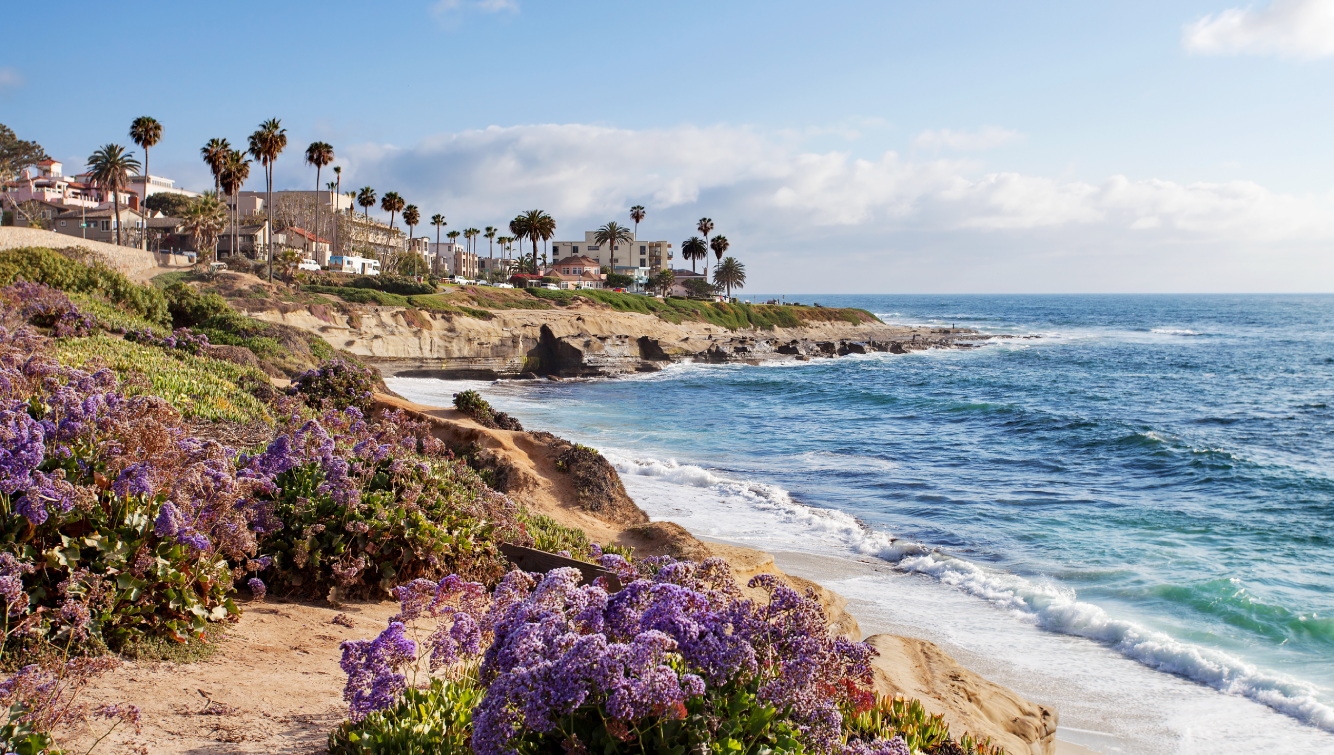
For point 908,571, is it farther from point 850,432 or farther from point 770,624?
point 850,432

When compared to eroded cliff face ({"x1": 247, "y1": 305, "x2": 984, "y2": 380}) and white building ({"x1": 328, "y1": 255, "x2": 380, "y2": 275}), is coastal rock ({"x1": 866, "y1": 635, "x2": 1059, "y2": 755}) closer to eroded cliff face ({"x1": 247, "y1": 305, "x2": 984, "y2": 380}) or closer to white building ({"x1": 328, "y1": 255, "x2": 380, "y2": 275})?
eroded cliff face ({"x1": 247, "y1": 305, "x2": 984, "y2": 380})

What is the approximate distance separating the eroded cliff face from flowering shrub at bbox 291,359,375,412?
28857mm

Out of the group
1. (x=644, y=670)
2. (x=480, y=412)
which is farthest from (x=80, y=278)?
(x=644, y=670)

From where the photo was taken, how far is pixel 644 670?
10.9 ft

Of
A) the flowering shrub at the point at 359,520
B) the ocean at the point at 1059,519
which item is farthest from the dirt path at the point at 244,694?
the ocean at the point at 1059,519

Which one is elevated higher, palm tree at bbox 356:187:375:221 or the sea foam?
palm tree at bbox 356:187:375:221

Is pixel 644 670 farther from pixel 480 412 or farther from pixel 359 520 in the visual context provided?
pixel 480 412

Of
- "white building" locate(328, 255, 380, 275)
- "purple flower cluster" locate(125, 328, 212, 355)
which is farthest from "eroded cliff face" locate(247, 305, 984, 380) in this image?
"purple flower cluster" locate(125, 328, 212, 355)

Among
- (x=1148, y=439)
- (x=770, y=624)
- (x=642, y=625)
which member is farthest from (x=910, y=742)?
(x=1148, y=439)

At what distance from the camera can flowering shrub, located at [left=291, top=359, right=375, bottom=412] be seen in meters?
16.7

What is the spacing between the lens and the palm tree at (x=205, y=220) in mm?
63438

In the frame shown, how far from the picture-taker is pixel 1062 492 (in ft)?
68.6

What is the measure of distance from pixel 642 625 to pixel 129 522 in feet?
14.0

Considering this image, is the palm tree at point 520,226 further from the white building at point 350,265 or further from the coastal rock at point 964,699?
the coastal rock at point 964,699
